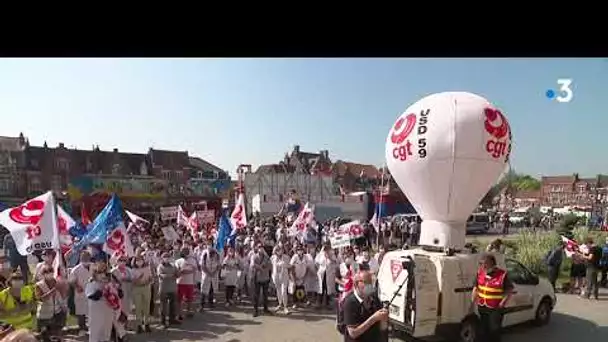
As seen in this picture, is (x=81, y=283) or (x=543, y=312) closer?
(x=81, y=283)

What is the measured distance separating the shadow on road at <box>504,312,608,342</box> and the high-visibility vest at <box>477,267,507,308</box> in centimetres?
205

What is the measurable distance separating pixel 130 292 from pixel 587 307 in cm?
976

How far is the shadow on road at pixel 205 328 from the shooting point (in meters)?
9.09

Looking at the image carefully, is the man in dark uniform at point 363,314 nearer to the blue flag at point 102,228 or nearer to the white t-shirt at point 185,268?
the white t-shirt at point 185,268

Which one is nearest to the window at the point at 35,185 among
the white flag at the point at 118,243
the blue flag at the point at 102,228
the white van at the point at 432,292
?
the blue flag at the point at 102,228

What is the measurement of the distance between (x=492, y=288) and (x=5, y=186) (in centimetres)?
5094

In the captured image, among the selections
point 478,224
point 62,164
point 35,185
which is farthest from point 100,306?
point 62,164

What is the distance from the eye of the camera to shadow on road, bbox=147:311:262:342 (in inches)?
358

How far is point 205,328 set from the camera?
9.72 m

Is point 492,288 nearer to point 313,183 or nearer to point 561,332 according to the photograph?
point 561,332
